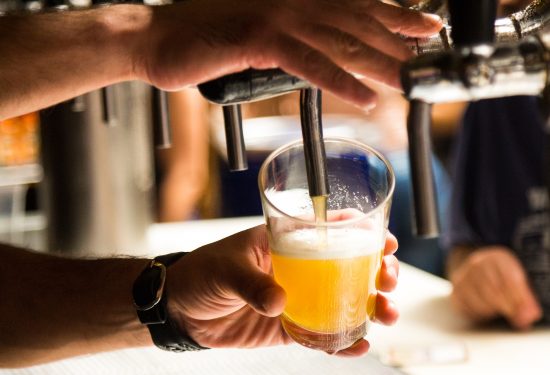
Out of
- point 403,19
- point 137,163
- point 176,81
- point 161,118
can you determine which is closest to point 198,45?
point 176,81

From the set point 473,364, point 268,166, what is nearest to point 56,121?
point 268,166

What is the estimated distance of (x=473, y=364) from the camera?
1104mm

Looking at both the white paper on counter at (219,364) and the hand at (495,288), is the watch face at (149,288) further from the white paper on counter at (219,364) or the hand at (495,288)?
the hand at (495,288)

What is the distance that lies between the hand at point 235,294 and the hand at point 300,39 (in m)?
0.23

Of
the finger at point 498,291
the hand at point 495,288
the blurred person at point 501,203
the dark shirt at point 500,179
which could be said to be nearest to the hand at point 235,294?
the hand at point 495,288

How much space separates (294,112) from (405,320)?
2.53m

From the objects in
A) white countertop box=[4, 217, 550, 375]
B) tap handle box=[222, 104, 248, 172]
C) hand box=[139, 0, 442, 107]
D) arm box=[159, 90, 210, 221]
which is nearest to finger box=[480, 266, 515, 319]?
white countertop box=[4, 217, 550, 375]

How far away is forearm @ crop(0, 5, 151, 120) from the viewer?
30.3 inches

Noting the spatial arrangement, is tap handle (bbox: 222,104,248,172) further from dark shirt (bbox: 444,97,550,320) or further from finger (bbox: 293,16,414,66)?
dark shirt (bbox: 444,97,550,320)

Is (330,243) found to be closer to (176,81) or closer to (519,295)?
(176,81)

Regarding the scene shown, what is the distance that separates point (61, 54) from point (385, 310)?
0.44 meters

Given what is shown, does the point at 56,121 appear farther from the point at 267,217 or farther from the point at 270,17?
the point at 270,17

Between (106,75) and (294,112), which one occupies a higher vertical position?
(106,75)

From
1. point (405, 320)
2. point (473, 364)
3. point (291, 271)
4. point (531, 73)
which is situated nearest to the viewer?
point (531, 73)
